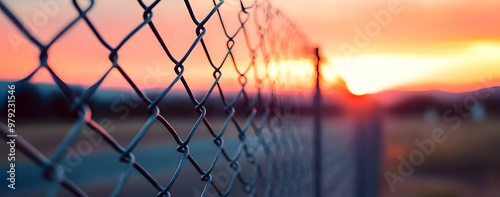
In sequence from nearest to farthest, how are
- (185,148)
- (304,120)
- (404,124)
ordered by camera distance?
1. (185,148)
2. (304,120)
3. (404,124)

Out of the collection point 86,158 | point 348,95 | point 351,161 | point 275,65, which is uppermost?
point 86,158

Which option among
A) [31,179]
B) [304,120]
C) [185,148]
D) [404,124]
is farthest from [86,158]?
[404,124]

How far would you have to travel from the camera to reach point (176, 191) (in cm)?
861

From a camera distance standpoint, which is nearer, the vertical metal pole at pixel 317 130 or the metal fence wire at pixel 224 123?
the metal fence wire at pixel 224 123

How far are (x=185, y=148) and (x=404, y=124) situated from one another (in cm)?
2589

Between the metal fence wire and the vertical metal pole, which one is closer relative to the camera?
the metal fence wire

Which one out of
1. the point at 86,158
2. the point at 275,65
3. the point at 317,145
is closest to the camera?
the point at 275,65

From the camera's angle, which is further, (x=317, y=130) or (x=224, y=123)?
(x=317, y=130)

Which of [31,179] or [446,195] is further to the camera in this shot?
[31,179]

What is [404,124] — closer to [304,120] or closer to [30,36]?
[304,120]

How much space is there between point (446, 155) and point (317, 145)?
1604 centimetres

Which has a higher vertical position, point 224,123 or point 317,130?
point 317,130

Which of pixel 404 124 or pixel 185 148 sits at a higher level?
pixel 404 124

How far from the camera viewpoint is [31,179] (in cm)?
1008
